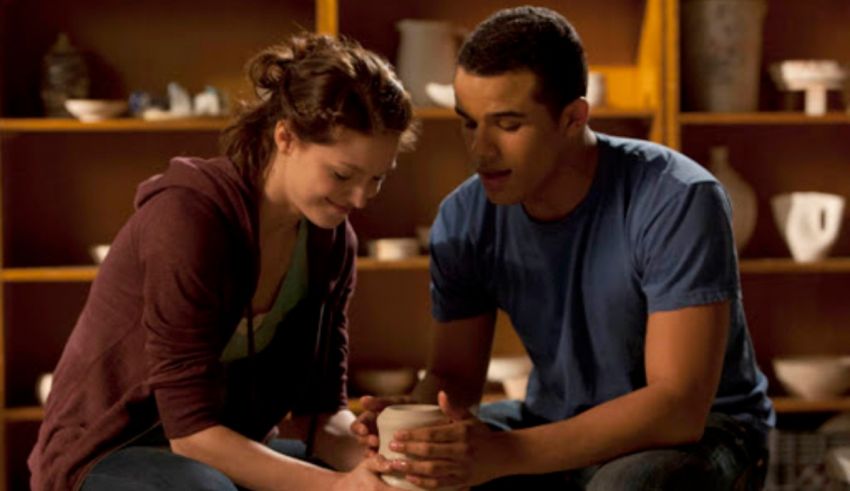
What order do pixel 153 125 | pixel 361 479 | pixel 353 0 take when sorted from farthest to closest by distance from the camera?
pixel 353 0, pixel 153 125, pixel 361 479

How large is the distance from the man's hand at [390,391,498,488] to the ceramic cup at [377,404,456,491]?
0.01m

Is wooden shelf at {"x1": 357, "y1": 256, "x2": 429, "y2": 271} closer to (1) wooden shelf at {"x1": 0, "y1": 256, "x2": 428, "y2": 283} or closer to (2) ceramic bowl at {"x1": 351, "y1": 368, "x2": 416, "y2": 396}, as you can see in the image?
(1) wooden shelf at {"x1": 0, "y1": 256, "x2": 428, "y2": 283}

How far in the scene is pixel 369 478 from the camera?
206 centimetres

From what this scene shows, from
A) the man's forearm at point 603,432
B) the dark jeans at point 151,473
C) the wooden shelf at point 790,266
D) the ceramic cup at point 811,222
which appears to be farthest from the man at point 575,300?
the ceramic cup at point 811,222

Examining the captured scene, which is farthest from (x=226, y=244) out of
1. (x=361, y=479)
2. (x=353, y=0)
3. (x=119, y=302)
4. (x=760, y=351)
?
(x=760, y=351)

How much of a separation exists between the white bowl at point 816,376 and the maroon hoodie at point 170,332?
1928 millimetres

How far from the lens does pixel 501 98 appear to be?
7.58ft

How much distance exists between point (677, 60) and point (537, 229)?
58.0 inches

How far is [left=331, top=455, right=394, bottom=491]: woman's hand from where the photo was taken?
6.72 ft

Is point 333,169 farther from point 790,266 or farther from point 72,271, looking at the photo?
point 790,266

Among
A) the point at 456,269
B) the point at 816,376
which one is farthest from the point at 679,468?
the point at 816,376

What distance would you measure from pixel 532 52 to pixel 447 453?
2.35 feet

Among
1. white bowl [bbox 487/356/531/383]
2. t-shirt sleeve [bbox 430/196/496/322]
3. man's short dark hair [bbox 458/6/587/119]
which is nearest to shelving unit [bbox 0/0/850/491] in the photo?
white bowl [bbox 487/356/531/383]

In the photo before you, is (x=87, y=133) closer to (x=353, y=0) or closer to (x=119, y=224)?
(x=119, y=224)
